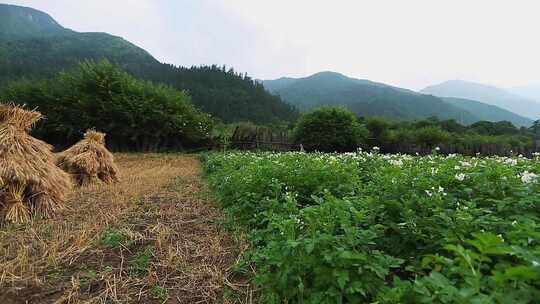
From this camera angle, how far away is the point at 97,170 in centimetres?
925

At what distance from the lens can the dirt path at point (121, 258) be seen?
279 centimetres

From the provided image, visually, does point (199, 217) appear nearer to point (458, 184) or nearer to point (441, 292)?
point (458, 184)

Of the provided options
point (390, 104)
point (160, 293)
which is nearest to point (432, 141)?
point (160, 293)

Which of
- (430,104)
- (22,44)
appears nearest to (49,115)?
(22,44)

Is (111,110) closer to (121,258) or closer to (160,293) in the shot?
(121,258)

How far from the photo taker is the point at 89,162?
8906 mm

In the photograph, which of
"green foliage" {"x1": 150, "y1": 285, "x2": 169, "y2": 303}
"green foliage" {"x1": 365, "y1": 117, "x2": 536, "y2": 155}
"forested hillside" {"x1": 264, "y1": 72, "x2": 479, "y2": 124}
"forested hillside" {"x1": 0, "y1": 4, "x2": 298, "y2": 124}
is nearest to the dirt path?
"green foliage" {"x1": 150, "y1": 285, "x2": 169, "y2": 303}

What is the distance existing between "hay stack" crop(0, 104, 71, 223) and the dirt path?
34 centimetres

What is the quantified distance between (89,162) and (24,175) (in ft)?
12.8

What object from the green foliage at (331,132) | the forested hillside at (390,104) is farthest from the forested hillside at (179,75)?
the green foliage at (331,132)

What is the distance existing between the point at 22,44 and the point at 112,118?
108168 millimetres

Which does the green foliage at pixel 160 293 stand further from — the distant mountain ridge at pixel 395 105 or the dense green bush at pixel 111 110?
the distant mountain ridge at pixel 395 105

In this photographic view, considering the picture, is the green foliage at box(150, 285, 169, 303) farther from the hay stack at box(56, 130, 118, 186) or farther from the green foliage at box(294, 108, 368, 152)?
the green foliage at box(294, 108, 368, 152)

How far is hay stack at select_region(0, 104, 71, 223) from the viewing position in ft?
16.5
